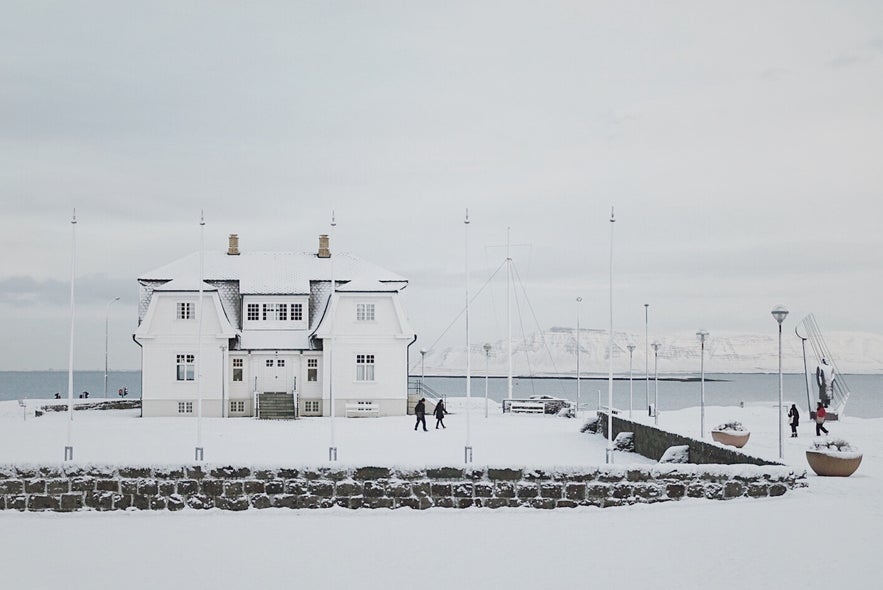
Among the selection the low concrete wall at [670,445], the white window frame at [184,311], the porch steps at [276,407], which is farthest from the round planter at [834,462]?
the white window frame at [184,311]

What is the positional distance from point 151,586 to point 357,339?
32.7m

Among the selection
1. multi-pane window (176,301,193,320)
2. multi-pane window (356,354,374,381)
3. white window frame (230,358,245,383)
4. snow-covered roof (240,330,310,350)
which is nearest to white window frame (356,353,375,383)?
multi-pane window (356,354,374,381)

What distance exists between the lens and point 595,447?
2959cm

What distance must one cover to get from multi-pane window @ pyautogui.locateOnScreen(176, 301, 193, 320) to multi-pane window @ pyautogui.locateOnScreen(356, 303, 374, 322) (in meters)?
7.58

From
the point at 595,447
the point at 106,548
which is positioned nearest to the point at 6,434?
the point at 595,447

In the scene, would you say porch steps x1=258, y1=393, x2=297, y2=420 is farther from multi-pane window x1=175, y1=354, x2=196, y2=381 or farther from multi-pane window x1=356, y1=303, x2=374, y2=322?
multi-pane window x1=356, y1=303, x2=374, y2=322

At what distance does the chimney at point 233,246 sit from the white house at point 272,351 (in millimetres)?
3773

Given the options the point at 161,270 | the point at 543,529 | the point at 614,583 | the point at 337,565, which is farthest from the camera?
the point at 161,270

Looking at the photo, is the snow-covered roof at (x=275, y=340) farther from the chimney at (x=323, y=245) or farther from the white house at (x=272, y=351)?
the chimney at (x=323, y=245)

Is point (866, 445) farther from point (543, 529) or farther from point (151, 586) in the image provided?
point (151, 586)

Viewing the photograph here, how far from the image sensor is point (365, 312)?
145 ft

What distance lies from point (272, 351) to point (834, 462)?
29403mm

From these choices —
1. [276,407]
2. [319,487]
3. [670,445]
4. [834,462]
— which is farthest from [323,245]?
[319,487]

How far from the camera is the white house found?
4347cm
